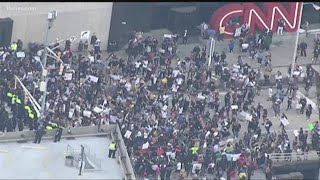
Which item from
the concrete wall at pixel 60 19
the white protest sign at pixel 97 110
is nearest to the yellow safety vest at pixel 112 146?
the white protest sign at pixel 97 110

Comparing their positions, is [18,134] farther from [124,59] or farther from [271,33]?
[271,33]

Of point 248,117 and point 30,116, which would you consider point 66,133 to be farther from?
point 248,117

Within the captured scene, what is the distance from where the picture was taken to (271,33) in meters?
89.4

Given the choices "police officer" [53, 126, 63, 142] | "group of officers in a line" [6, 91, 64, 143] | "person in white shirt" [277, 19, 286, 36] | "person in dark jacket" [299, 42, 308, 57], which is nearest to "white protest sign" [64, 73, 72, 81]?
"group of officers in a line" [6, 91, 64, 143]

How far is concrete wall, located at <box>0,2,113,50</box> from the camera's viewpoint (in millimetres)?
83125

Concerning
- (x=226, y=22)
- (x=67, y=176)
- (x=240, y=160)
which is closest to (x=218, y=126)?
(x=240, y=160)

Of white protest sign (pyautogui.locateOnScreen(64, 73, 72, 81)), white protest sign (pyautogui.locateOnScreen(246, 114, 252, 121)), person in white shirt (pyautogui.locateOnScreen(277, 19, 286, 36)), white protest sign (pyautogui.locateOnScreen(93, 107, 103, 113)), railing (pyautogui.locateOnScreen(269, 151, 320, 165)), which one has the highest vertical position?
person in white shirt (pyautogui.locateOnScreen(277, 19, 286, 36))

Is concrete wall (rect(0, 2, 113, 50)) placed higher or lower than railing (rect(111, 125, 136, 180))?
→ higher

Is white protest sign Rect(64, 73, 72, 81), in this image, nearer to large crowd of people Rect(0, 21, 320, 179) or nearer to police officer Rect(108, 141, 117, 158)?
large crowd of people Rect(0, 21, 320, 179)

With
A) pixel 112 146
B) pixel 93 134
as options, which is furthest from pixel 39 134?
pixel 112 146

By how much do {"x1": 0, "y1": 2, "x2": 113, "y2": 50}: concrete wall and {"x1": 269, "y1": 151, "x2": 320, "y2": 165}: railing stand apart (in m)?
15.3

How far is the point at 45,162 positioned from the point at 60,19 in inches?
604

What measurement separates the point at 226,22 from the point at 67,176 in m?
22.5

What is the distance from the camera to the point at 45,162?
232 feet
